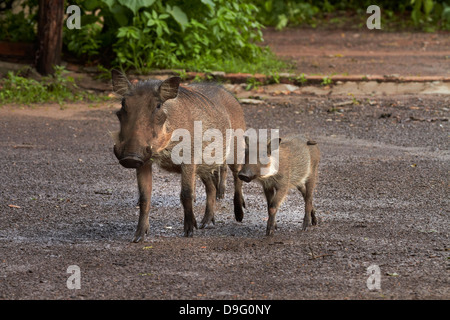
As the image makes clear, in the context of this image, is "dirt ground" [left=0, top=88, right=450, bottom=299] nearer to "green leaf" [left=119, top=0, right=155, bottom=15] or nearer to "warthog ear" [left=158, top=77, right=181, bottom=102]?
"warthog ear" [left=158, top=77, right=181, bottom=102]

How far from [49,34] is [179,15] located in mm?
1873

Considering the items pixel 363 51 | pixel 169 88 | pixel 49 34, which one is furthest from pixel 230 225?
pixel 363 51

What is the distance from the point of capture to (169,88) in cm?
505

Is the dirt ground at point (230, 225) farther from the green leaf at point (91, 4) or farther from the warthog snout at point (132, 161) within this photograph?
the green leaf at point (91, 4)

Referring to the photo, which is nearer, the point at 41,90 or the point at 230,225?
the point at 230,225

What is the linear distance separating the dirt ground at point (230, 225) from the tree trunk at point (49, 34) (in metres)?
1.48

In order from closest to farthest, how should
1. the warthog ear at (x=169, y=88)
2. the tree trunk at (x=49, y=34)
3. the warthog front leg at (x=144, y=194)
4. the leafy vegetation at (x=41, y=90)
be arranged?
the warthog ear at (x=169, y=88) < the warthog front leg at (x=144, y=194) < the leafy vegetation at (x=41, y=90) < the tree trunk at (x=49, y=34)

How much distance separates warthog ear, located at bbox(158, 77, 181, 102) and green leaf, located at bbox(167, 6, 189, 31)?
6138mm

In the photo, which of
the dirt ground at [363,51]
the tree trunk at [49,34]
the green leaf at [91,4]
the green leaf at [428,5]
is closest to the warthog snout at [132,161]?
the tree trunk at [49,34]

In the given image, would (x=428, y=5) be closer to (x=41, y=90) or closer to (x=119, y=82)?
(x=41, y=90)

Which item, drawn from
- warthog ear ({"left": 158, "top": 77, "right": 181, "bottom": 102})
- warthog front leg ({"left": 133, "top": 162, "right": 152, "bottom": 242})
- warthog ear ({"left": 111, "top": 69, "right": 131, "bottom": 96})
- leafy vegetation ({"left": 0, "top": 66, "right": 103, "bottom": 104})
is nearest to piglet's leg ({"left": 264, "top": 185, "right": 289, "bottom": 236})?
warthog front leg ({"left": 133, "top": 162, "right": 152, "bottom": 242})

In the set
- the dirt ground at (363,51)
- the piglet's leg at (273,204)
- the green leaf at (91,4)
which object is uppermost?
the green leaf at (91,4)

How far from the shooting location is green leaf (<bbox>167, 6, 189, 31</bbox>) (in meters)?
11.0

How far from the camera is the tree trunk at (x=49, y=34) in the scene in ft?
35.1
